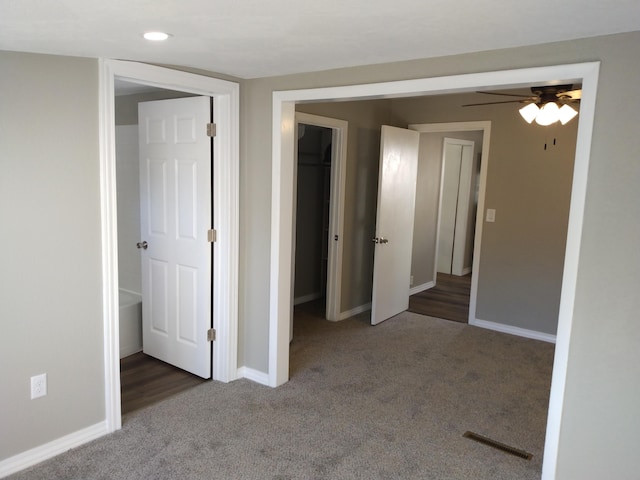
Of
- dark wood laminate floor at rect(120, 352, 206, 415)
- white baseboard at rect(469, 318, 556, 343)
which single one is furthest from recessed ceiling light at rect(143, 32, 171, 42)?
white baseboard at rect(469, 318, 556, 343)

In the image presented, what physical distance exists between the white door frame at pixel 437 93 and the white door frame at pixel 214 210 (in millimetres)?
288

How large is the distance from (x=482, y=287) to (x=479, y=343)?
67cm

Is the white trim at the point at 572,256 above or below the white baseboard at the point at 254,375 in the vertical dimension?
above

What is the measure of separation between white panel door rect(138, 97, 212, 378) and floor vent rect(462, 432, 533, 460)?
1.86 metres

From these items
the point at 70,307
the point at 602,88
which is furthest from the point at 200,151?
the point at 602,88

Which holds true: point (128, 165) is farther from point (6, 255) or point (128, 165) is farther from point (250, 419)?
point (250, 419)

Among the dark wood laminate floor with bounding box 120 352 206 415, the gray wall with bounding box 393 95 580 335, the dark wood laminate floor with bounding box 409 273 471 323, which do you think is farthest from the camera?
the dark wood laminate floor with bounding box 409 273 471 323

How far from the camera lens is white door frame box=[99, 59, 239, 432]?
2.62m

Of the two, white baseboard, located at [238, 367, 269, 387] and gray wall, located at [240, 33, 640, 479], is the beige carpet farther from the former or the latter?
gray wall, located at [240, 33, 640, 479]

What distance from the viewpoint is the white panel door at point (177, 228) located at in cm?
337

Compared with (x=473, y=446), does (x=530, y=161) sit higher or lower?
higher

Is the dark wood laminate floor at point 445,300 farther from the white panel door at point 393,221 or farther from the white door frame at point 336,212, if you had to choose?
the white door frame at point 336,212

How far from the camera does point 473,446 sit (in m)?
2.80

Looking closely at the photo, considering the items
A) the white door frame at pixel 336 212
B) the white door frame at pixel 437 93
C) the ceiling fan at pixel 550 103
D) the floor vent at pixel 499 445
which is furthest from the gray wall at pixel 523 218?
the white door frame at pixel 437 93
